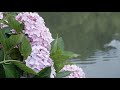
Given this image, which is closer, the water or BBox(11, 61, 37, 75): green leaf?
BBox(11, 61, 37, 75): green leaf

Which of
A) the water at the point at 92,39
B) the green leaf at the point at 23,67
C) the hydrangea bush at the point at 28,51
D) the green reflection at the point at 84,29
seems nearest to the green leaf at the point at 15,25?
the hydrangea bush at the point at 28,51

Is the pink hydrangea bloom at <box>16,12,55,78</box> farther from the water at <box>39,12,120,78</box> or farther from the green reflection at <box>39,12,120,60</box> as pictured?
the green reflection at <box>39,12,120,60</box>

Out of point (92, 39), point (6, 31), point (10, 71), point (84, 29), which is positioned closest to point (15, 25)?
point (6, 31)

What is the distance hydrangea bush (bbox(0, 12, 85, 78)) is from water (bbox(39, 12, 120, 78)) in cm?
765

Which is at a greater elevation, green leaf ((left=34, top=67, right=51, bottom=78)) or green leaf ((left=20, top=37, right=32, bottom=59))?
green leaf ((left=20, top=37, right=32, bottom=59))

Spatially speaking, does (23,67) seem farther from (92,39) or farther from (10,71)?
(92,39)

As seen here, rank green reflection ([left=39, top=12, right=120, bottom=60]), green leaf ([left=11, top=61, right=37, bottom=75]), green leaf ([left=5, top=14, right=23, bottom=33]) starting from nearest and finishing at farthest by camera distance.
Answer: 1. green leaf ([left=11, top=61, right=37, bottom=75])
2. green leaf ([left=5, top=14, right=23, bottom=33])
3. green reflection ([left=39, top=12, right=120, bottom=60])

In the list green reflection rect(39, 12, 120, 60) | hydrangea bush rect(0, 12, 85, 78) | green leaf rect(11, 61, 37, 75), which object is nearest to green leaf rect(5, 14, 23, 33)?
hydrangea bush rect(0, 12, 85, 78)

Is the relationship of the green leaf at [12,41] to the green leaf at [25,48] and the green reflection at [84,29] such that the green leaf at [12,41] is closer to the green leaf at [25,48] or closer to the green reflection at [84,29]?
the green leaf at [25,48]

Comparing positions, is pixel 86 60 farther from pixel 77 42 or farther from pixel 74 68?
pixel 74 68

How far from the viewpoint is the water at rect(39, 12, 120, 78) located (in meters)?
10.6

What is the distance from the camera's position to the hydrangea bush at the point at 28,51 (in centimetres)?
68
